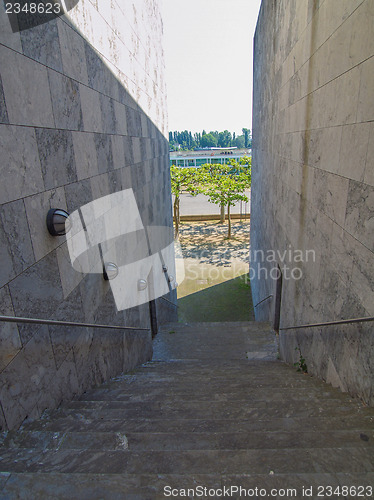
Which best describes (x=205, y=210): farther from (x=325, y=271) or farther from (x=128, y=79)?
(x=325, y=271)

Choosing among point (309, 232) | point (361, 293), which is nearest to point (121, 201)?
point (309, 232)

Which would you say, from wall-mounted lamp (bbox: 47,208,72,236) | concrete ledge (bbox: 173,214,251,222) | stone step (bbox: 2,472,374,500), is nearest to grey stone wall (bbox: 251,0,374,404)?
stone step (bbox: 2,472,374,500)

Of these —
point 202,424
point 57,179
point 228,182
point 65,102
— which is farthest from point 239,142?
point 202,424

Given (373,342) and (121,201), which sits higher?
(121,201)

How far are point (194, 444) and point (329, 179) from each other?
130 inches

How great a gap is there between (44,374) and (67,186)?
6.36 ft

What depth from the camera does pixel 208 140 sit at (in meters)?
113

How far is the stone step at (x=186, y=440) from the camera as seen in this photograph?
8.36 feet

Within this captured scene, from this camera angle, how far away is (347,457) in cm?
233

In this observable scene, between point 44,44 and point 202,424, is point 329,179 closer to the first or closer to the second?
point 202,424

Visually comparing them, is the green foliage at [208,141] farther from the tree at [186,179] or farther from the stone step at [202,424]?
the stone step at [202,424]

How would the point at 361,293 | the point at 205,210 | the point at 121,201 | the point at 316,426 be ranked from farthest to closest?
the point at 205,210
the point at 121,201
the point at 361,293
the point at 316,426

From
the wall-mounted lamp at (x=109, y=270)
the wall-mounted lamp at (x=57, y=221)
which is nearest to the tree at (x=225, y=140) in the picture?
the wall-mounted lamp at (x=109, y=270)

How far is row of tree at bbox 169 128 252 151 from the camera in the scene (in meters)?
113
